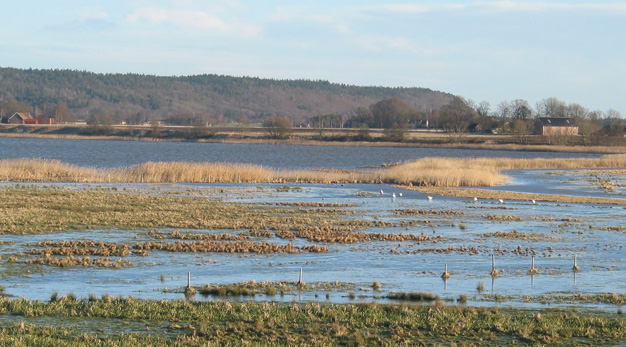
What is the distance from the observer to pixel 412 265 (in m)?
26.2

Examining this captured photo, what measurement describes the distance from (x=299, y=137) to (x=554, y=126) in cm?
5358

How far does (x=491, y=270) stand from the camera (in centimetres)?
2559

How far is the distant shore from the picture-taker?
448 ft

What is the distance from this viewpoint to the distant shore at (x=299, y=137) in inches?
5374

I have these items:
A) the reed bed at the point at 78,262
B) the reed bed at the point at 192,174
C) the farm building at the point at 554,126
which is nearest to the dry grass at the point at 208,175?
the reed bed at the point at 192,174

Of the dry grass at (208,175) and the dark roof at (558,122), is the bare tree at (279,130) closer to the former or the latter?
the dark roof at (558,122)

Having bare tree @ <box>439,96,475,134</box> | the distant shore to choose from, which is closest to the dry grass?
the distant shore

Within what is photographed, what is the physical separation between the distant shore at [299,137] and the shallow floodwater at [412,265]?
301ft

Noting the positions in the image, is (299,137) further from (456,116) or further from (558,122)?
(558,122)

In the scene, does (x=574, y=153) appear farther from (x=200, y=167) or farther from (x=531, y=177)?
(x=200, y=167)

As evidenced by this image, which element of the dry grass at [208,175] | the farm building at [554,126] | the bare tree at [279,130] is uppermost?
the farm building at [554,126]

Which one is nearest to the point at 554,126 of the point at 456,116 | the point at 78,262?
the point at 456,116

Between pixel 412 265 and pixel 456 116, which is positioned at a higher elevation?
pixel 456 116

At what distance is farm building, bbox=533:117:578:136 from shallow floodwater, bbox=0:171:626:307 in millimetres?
116230
